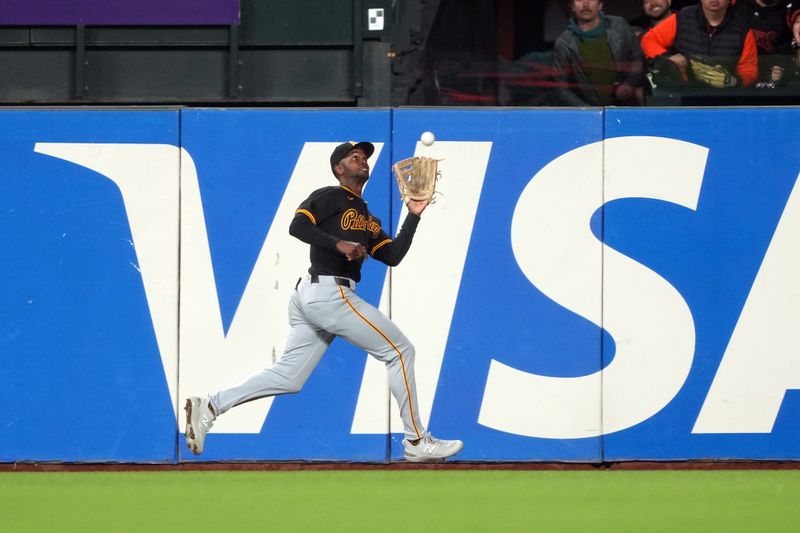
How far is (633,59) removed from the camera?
11172mm

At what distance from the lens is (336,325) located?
825 centimetres

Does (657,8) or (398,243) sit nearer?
(398,243)

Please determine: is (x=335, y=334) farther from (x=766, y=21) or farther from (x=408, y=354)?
(x=766, y=21)

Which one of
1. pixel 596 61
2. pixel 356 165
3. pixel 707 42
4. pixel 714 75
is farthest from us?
pixel 596 61

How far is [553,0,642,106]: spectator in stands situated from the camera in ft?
36.6

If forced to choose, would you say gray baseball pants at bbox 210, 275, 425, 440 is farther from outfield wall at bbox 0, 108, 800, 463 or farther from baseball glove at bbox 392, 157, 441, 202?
outfield wall at bbox 0, 108, 800, 463

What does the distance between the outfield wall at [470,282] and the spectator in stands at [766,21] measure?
1.46 m

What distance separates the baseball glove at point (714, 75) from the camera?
10883 mm
